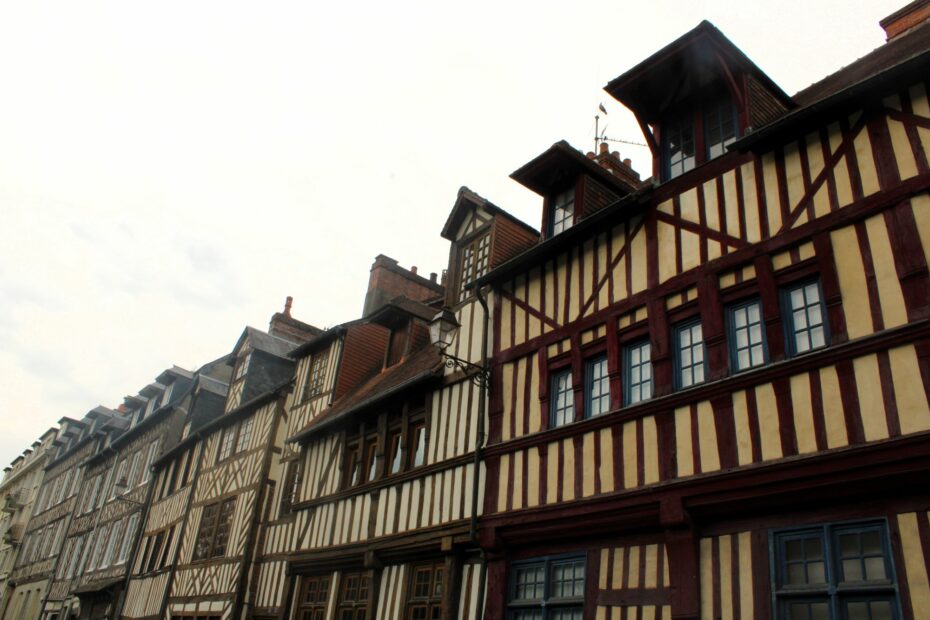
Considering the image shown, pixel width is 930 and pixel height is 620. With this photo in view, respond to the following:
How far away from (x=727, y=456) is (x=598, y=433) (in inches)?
67.6

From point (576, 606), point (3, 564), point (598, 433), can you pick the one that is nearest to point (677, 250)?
point (598, 433)

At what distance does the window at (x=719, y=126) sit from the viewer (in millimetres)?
8578

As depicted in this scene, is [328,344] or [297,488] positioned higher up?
[328,344]

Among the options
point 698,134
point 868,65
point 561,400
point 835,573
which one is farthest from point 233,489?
point 868,65

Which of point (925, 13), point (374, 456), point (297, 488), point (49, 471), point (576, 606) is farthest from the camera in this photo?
point (49, 471)

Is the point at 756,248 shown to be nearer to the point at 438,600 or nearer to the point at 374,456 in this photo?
the point at 438,600

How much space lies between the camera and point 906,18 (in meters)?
10.3

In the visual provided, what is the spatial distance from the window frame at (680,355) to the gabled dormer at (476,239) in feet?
13.7

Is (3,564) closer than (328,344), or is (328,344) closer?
(328,344)

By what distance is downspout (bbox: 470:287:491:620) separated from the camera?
9493mm

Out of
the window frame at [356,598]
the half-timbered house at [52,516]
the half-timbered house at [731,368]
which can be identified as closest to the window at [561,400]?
the half-timbered house at [731,368]

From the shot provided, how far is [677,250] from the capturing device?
838cm

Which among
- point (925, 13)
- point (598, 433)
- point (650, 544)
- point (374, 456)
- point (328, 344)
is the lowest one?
point (650, 544)

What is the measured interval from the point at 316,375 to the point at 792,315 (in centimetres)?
1160
